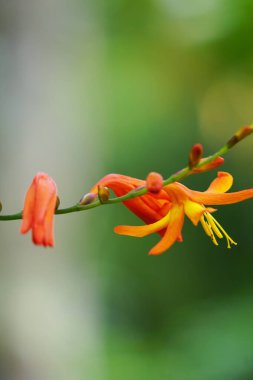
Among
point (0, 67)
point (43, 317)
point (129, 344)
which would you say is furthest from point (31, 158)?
point (129, 344)

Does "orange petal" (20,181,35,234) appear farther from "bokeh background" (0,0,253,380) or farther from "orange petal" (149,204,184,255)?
"bokeh background" (0,0,253,380)

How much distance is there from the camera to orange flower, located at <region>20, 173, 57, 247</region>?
44 cm

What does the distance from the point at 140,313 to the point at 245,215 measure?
802 millimetres

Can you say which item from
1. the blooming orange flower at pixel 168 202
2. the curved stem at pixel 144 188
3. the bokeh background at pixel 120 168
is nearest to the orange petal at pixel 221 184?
the blooming orange flower at pixel 168 202

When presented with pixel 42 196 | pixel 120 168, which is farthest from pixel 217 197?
pixel 120 168

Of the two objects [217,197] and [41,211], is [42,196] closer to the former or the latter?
[41,211]

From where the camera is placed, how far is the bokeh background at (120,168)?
222 centimetres

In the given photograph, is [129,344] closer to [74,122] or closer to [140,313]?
[140,313]

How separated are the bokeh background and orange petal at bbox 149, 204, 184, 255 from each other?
1.51 meters

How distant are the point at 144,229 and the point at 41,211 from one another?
12cm

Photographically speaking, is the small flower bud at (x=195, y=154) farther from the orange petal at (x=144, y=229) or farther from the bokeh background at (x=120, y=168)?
the bokeh background at (x=120, y=168)

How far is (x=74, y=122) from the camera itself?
2988mm

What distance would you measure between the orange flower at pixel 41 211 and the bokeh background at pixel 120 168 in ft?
5.24

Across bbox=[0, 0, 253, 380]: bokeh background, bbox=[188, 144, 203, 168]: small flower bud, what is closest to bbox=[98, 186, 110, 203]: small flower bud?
bbox=[188, 144, 203, 168]: small flower bud
